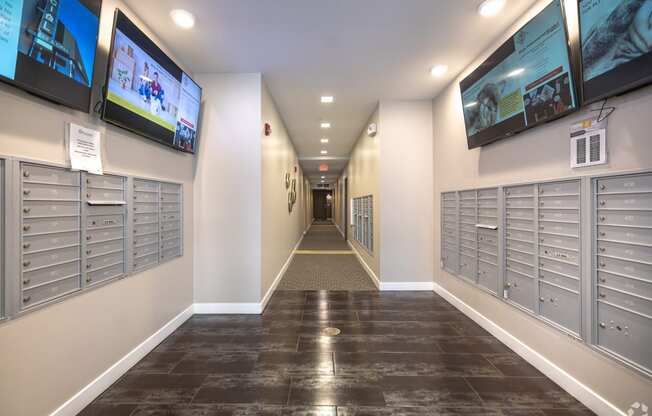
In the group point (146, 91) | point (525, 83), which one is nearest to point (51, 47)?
point (146, 91)

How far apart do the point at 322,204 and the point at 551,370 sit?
1832 cm

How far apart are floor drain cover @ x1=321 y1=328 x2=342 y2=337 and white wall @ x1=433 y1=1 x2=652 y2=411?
152cm

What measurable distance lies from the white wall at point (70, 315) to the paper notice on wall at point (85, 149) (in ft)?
0.14

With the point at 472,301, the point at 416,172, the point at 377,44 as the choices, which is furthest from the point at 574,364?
the point at 377,44

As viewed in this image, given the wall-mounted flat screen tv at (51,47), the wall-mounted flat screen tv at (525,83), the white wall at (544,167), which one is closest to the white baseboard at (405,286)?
the white wall at (544,167)

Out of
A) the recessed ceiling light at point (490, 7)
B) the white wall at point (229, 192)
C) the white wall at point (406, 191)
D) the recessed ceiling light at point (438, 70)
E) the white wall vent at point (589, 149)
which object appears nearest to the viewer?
the white wall vent at point (589, 149)

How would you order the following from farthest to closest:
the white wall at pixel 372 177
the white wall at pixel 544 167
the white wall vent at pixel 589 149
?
the white wall at pixel 372 177
the white wall vent at pixel 589 149
the white wall at pixel 544 167

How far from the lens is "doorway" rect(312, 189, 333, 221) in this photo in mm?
19859

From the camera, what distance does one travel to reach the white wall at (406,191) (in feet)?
12.6

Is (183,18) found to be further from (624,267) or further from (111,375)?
(624,267)

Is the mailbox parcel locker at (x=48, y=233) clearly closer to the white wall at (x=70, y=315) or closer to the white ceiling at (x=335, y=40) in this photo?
the white wall at (x=70, y=315)

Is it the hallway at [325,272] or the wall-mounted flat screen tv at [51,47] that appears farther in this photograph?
the hallway at [325,272]

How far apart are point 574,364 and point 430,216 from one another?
2.31 meters

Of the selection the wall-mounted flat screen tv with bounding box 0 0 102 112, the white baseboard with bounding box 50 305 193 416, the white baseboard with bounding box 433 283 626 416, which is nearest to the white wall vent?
the white baseboard with bounding box 433 283 626 416
